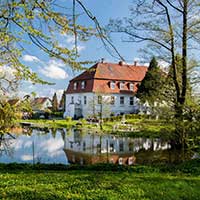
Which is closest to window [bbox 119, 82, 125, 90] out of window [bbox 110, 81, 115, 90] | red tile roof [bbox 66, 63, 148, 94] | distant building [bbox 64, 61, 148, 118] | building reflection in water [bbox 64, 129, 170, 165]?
distant building [bbox 64, 61, 148, 118]

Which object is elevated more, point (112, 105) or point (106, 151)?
point (112, 105)

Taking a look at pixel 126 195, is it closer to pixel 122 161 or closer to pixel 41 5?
pixel 41 5

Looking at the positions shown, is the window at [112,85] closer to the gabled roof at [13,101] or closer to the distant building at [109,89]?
the distant building at [109,89]

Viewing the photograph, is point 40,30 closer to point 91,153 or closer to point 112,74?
point 91,153

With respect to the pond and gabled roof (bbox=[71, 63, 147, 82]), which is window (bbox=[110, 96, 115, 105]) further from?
the pond

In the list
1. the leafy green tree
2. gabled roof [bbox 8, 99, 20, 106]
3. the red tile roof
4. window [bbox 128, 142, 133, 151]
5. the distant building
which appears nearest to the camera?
the leafy green tree

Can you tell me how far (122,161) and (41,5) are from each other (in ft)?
28.6

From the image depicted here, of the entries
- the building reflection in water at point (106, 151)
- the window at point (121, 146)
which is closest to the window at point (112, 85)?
the building reflection in water at point (106, 151)

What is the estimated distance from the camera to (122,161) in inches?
442

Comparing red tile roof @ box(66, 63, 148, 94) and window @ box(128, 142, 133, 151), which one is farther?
red tile roof @ box(66, 63, 148, 94)

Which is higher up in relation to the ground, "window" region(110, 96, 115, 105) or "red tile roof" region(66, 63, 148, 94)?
"red tile roof" region(66, 63, 148, 94)

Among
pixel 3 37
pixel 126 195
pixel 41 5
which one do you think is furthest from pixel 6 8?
pixel 126 195

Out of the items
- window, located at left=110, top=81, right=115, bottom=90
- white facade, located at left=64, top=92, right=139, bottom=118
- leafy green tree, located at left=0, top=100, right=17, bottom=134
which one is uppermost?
window, located at left=110, top=81, right=115, bottom=90

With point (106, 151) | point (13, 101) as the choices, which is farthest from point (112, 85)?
point (13, 101)
